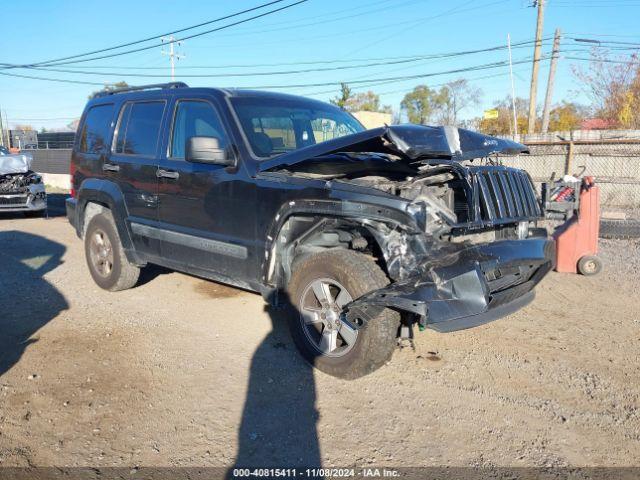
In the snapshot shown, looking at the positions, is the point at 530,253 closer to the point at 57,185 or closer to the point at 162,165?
the point at 162,165

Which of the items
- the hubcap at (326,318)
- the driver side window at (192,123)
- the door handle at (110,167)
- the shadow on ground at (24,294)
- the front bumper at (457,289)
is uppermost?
the driver side window at (192,123)

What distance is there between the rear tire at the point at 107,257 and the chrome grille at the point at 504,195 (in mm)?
3974

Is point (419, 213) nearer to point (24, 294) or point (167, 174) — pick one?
point (167, 174)

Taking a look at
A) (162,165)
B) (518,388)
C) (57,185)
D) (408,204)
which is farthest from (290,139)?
(57,185)

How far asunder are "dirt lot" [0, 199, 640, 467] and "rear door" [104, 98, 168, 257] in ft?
2.92

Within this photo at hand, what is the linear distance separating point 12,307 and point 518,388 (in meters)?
4.97

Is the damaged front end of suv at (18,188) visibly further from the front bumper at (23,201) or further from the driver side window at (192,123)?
the driver side window at (192,123)

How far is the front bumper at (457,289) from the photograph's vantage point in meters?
3.19

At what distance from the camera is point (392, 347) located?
11.5ft

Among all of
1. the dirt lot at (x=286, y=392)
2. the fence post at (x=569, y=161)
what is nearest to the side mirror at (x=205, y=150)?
the dirt lot at (x=286, y=392)

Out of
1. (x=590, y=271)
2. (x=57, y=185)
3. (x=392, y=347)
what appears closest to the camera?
(x=392, y=347)

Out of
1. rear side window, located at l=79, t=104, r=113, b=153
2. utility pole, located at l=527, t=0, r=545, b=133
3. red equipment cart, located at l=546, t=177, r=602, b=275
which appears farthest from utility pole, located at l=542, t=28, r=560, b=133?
rear side window, located at l=79, t=104, r=113, b=153

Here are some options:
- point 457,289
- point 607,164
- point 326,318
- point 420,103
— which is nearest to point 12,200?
point 326,318

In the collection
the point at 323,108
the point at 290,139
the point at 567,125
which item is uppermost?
the point at 567,125
